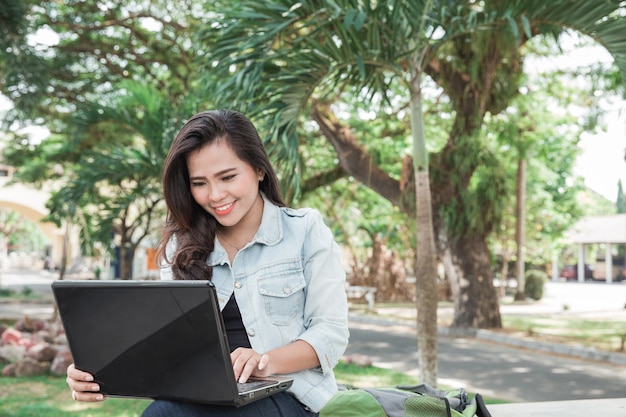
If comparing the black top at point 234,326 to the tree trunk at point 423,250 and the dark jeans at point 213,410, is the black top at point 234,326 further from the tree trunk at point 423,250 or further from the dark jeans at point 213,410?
the tree trunk at point 423,250

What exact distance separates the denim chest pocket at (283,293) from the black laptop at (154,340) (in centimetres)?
23

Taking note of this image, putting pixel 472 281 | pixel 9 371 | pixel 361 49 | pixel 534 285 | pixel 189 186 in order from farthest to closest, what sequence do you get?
pixel 534 285 < pixel 472 281 < pixel 9 371 < pixel 361 49 < pixel 189 186

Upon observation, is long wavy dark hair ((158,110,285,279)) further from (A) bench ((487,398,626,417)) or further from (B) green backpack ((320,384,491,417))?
(A) bench ((487,398,626,417))

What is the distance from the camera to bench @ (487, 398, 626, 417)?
261 centimetres

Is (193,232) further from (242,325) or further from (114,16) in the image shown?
(114,16)

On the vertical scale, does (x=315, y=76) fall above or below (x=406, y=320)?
above

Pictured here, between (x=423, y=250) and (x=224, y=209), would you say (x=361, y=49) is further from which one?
(x=224, y=209)

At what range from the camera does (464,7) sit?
6.02 meters

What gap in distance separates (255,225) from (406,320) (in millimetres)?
14139

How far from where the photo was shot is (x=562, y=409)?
269 centimetres

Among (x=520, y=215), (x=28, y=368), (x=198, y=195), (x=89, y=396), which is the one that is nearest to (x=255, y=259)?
(x=198, y=195)

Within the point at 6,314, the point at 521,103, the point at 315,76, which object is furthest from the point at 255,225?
the point at 6,314

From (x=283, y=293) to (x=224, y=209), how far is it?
29 centimetres

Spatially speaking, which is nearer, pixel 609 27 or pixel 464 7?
pixel 609 27
